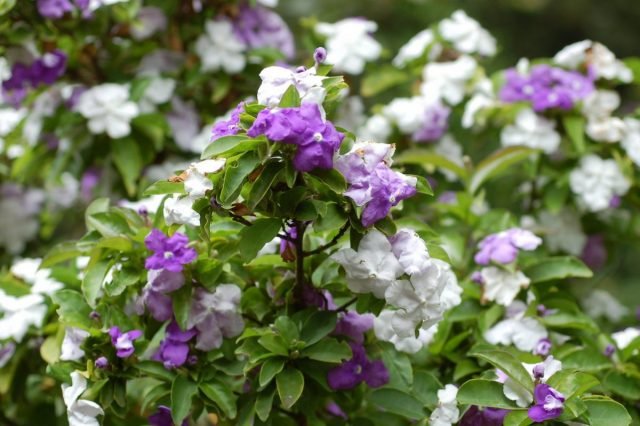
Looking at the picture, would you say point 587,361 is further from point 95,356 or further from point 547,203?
point 95,356

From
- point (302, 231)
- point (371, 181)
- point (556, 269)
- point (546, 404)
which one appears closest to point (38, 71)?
point (302, 231)

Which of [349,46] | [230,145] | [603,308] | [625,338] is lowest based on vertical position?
[603,308]

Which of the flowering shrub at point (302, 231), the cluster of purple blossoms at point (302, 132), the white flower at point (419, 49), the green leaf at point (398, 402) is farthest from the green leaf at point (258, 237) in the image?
the white flower at point (419, 49)

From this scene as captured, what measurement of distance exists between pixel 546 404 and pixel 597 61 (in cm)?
105

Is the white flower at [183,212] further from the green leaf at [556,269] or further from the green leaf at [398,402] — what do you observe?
the green leaf at [556,269]

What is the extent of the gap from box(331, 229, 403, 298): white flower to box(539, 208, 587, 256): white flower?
93cm

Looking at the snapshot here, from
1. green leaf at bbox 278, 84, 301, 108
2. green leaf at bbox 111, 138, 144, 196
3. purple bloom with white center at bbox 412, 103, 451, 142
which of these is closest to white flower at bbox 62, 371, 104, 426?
green leaf at bbox 278, 84, 301, 108

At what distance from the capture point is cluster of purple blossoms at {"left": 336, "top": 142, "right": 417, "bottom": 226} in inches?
45.6

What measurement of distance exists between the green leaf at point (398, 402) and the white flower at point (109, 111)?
89 cm

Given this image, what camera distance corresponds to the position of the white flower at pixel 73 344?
139cm

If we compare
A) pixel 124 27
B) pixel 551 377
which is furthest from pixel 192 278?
pixel 124 27

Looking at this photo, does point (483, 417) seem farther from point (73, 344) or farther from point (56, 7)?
point (56, 7)

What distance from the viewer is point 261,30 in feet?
7.18

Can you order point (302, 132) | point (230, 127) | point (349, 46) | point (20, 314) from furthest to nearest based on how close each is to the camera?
1. point (349, 46)
2. point (20, 314)
3. point (230, 127)
4. point (302, 132)
